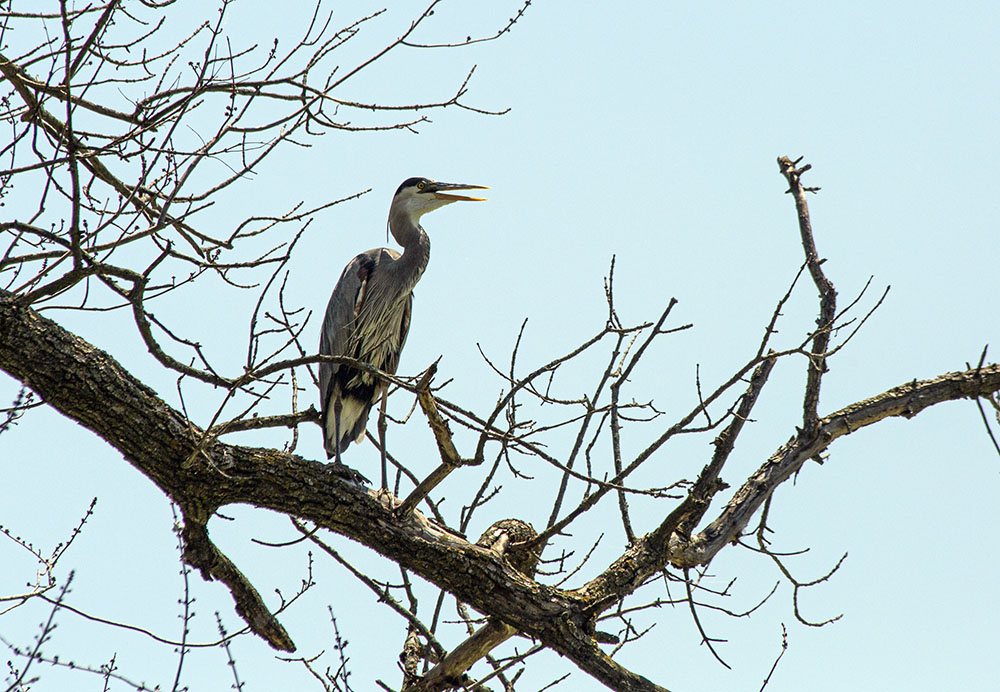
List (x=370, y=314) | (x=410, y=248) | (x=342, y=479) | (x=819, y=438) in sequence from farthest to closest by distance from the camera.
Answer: (x=410, y=248), (x=370, y=314), (x=819, y=438), (x=342, y=479)

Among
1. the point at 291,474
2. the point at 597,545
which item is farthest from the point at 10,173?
the point at 597,545

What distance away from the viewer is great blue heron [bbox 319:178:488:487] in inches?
222

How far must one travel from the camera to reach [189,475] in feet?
10.5

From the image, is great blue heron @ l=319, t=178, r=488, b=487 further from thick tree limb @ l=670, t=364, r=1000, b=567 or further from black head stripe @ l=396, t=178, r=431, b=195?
thick tree limb @ l=670, t=364, r=1000, b=567

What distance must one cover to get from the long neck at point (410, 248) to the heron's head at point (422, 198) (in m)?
0.05

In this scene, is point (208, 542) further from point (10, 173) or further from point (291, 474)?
point (10, 173)

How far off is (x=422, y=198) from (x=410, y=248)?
0.41 metres

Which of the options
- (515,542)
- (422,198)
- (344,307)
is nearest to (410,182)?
(422,198)

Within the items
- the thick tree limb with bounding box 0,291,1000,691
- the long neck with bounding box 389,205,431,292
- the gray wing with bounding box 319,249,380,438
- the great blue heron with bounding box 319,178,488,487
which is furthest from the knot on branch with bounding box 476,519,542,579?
the long neck with bounding box 389,205,431,292

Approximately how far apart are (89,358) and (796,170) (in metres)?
2.87

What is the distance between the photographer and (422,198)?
6398mm

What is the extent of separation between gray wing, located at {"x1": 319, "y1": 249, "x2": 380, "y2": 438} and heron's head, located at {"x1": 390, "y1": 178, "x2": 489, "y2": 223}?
0.38 metres

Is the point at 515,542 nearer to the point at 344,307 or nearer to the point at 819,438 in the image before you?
the point at 819,438

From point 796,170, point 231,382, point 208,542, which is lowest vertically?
point 208,542
